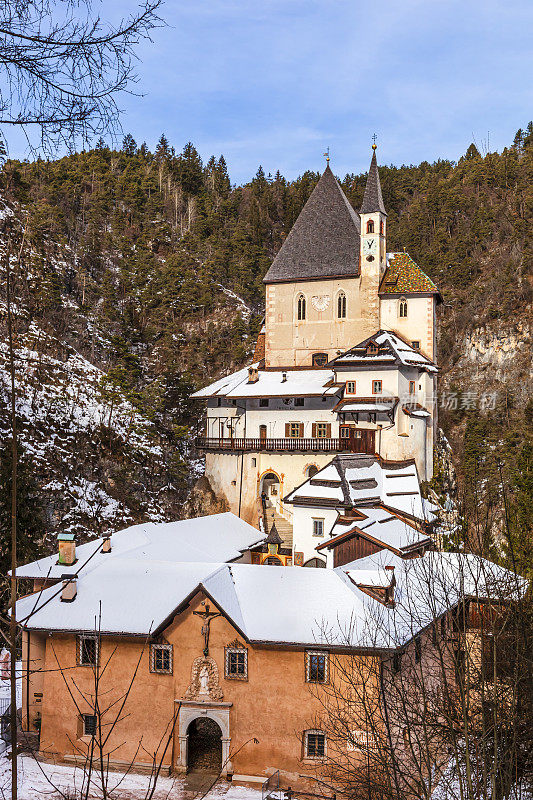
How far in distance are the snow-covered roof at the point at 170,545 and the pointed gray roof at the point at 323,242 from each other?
19423 mm

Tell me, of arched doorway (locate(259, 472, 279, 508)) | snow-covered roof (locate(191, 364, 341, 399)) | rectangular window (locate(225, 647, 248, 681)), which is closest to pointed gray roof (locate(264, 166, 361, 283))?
snow-covered roof (locate(191, 364, 341, 399))

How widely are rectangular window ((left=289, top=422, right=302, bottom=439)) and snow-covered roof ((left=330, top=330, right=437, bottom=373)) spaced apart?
14.6 feet

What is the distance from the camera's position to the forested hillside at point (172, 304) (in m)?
48.8

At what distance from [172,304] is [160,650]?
62.3 metres

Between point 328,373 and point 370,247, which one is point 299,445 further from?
point 370,247

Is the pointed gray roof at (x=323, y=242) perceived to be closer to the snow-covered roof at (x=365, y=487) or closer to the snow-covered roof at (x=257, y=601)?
the snow-covered roof at (x=365, y=487)

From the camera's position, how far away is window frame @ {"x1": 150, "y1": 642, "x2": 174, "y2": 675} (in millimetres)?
22375

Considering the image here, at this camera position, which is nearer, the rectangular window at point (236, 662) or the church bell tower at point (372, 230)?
the rectangular window at point (236, 662)

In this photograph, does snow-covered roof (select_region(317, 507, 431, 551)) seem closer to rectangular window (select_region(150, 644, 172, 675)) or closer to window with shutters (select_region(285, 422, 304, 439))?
window with shutters (select_region(285, 422, 304, 439))

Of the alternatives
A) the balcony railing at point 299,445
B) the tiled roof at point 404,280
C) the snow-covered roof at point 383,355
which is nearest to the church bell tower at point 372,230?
the tiled roof at point 404,280

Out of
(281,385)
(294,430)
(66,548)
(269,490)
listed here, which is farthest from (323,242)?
(66,548)

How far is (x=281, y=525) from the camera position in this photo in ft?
145

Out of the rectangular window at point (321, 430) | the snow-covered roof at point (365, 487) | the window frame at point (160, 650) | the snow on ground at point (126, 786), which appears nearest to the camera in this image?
the snow on ground at point (126, 786)

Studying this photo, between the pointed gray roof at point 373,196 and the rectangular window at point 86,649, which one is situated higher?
the pointed gray roof at point 373,196
